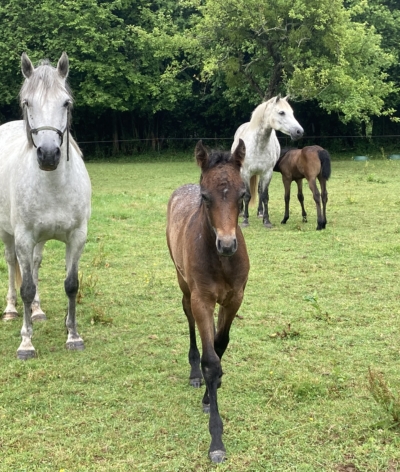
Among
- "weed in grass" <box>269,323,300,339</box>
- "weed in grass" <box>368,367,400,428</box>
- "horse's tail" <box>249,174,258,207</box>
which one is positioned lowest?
"weed in grass" <box>269,323,300,339</box>

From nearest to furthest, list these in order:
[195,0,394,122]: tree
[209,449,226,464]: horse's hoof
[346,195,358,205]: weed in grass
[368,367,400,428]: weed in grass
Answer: [209,449,226,464]: horse's hoof → [368,367,400,428]: weed in grass → [346,195,358,205]: weed in grass → [195,0,394,122]: tree

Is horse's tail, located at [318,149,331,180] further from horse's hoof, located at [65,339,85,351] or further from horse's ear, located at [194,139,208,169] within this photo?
horse's ear, located at [194,139,208,169]

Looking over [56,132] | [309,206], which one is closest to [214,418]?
[56,132]

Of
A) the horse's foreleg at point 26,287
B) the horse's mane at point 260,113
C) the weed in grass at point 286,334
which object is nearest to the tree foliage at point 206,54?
the horse's mane at point 260,113

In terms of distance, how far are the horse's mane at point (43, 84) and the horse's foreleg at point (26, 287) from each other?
1197 millimetres

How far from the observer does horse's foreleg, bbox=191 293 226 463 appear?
9.92 feet

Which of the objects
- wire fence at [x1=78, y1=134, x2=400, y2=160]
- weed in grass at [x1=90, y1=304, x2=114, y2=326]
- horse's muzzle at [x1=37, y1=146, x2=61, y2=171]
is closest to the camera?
horse's muzzle at [x1=37, y1=146, x2=61, y2=171]

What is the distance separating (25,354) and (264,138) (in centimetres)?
699

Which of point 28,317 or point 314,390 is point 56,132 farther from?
point 314,390

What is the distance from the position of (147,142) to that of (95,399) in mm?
27287

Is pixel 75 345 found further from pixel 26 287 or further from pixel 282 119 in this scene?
pixel 282 119

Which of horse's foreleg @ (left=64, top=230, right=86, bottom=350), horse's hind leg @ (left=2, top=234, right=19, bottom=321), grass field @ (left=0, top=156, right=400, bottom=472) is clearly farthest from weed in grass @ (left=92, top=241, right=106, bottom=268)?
horse's foreleg @ (left=64, top=230, right=86, bottom=350)

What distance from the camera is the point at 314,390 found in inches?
145

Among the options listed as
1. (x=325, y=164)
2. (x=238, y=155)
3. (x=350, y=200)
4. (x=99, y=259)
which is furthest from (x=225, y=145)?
(x=238, y=155)
